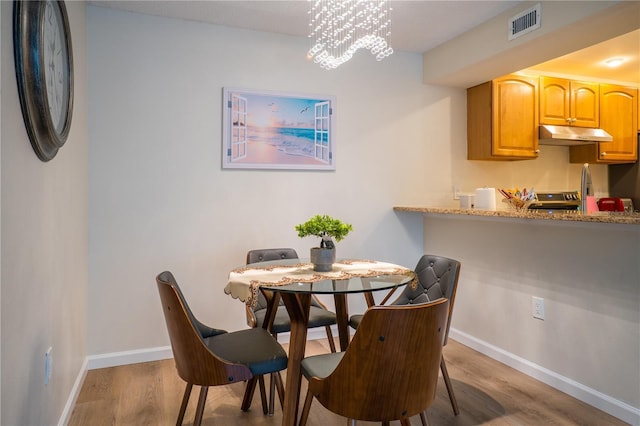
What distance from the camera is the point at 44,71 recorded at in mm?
1539

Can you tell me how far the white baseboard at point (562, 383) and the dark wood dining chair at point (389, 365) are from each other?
1419mm

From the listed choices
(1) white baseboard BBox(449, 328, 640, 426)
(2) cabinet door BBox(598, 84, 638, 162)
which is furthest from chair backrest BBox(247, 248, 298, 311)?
(2) cabinet door BBox(598, 84, 638, 162)

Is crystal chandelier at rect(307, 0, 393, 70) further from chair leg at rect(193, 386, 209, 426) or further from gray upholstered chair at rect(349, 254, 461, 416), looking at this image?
A: chair leg at rect(193, 386, 209, 426)

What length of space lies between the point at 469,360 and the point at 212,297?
1.91 meters

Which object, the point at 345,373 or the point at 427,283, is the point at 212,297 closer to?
the point at 427,283

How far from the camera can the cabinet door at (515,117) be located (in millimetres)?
3723

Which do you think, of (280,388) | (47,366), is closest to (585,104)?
(280,388)

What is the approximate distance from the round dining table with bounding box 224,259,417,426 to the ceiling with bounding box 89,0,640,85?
1.78m

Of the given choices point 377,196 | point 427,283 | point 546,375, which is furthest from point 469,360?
point 377,196

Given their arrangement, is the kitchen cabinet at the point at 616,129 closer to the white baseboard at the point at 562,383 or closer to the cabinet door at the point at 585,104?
the cabinet door at the point at 585,104

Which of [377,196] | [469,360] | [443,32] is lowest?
[469,360]

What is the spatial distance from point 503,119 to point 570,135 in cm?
75

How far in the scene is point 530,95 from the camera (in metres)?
3.88

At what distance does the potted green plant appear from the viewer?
217 cm
